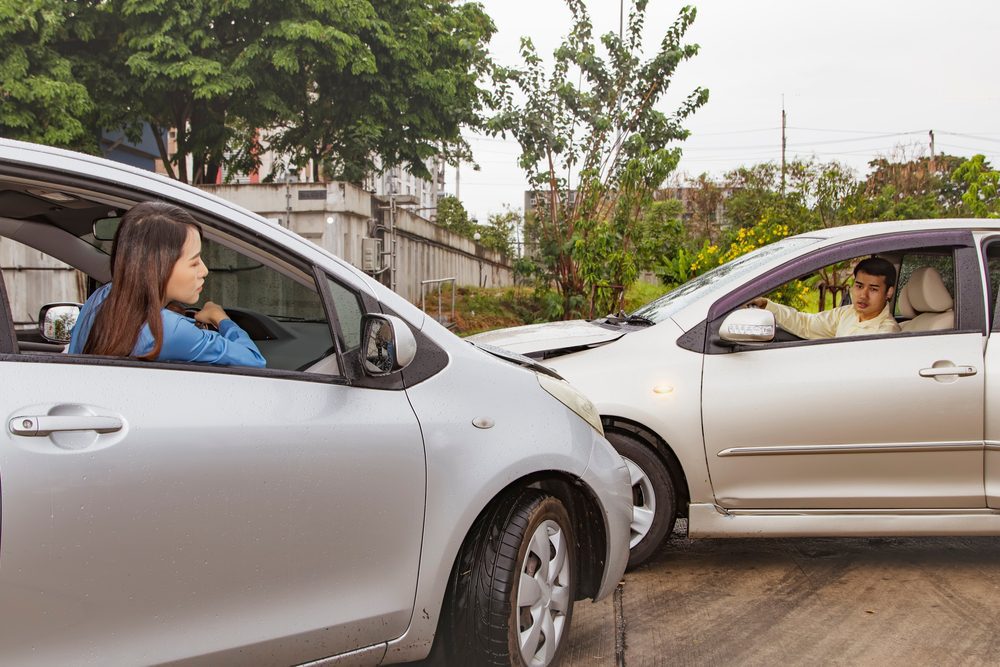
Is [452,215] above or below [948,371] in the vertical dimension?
above

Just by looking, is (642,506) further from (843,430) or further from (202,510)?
(202,510)

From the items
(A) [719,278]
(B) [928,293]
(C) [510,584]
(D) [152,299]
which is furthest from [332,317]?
(B) [928,293]

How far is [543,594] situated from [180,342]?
57.5 inches

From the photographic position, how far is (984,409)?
14.5 ft

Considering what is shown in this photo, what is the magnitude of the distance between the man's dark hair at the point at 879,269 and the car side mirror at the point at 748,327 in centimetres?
101

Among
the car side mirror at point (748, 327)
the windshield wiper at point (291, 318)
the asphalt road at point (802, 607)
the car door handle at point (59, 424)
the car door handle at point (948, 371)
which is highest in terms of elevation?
the windshield wiper at point (291, 318)

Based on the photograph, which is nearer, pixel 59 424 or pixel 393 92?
pixel 59 424

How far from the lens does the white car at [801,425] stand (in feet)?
14.4

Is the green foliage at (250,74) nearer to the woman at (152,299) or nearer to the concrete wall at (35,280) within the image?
the concrete wall at (35,280)

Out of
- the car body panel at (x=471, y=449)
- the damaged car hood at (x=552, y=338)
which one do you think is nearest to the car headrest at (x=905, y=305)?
the damaged car hood at (x=552, y=338)

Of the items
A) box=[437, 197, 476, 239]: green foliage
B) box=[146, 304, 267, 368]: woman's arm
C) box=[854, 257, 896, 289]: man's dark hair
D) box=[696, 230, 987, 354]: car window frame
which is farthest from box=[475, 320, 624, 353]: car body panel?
box=[437, 197, 476, 239]: green foliage

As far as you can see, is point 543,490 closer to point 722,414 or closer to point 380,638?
point 380,638

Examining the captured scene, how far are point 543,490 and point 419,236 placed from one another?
2391 centimetres

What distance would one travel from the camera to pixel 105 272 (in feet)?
11.6
